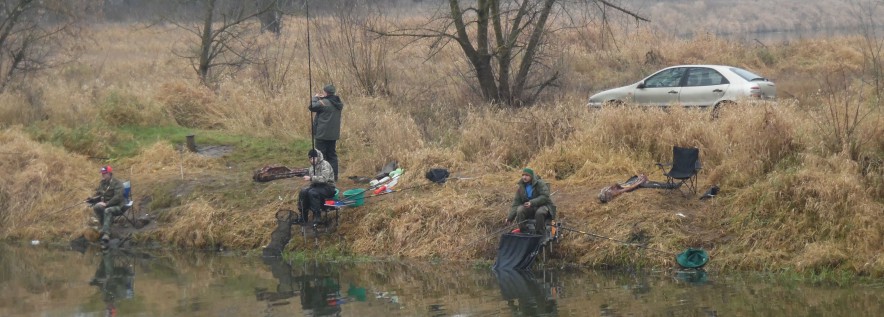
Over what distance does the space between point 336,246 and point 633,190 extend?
185 inches

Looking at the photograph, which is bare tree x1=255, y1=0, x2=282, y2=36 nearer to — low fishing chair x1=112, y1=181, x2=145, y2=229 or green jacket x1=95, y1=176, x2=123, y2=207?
low fishing chair x1=112, y1=181, x2=145, y2=229

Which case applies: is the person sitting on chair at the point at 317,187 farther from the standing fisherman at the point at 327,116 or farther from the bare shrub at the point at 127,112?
the bare shrub at the point at 127,112

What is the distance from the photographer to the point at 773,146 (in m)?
16.2

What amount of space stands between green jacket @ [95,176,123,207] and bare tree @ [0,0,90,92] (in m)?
9.55

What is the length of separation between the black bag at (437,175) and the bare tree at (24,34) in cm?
1380

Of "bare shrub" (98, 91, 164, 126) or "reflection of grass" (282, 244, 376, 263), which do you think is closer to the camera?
"reflection of grass" (282, 244, 376, 263)

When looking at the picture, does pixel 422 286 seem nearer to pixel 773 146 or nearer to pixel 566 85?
pixel 773 146

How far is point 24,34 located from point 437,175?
50.2 feet

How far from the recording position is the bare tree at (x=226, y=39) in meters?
30.2

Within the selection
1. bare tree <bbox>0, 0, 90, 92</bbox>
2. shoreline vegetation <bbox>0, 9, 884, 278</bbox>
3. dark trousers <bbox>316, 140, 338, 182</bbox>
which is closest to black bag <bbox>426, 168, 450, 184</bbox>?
shoreline vegetation <bbox>0, 9, 884, 278</bbox>

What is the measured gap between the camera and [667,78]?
890 inches

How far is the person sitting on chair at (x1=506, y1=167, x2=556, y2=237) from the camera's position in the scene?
15188mm

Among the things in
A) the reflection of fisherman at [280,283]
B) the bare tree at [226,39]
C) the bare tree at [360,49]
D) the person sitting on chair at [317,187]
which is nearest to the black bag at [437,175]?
the person sitting on chair at [317,187]

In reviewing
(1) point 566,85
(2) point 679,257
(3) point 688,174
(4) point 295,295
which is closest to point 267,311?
(4) point 295,295
